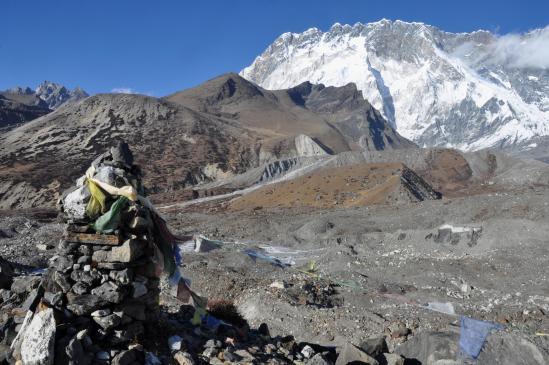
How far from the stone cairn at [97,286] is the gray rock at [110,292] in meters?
0.01

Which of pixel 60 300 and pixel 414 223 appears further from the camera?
pixel 414 223

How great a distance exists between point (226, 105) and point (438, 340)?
167m

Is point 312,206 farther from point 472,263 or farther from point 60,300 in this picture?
point 60,300

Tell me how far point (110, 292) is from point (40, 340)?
995 millimetres

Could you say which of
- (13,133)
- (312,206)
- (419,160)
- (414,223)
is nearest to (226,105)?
(13,133)

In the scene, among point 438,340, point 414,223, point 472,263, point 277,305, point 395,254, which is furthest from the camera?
point 414,223

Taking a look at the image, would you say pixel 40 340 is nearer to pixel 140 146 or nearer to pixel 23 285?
pixel 23 285

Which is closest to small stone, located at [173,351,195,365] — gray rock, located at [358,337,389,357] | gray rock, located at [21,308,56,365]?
gray rock, located at [21,308,56,365]

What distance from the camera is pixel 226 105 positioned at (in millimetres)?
172000

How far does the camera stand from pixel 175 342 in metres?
7.30

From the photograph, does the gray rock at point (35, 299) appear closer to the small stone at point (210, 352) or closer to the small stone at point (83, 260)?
the small stone at point (83, 260)

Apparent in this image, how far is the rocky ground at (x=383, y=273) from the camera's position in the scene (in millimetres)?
10299

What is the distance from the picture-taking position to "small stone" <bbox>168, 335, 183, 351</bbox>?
7.23m

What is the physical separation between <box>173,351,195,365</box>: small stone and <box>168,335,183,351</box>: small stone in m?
0.15
